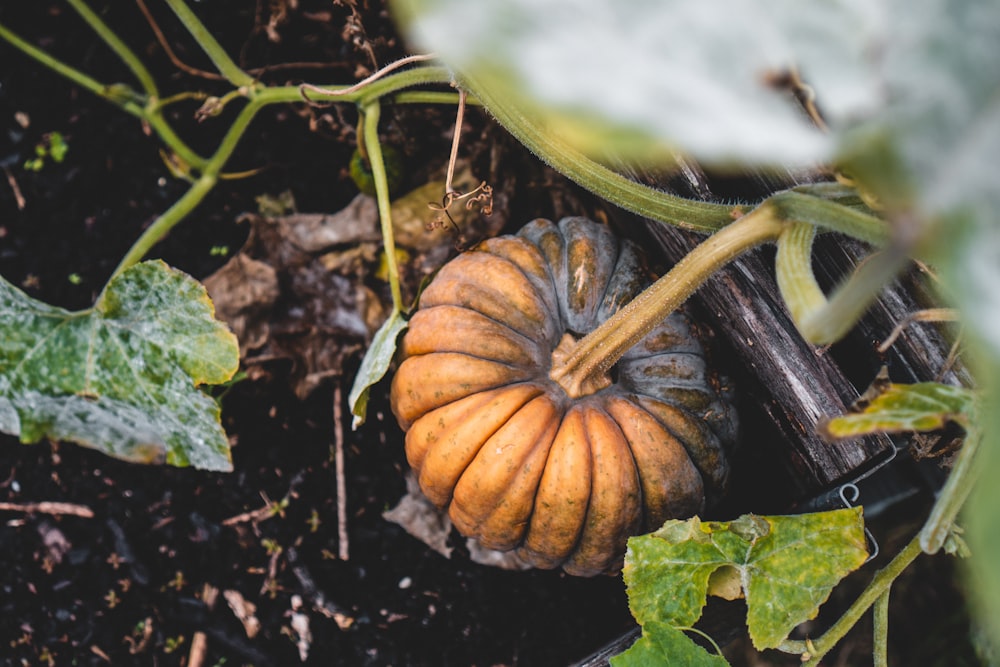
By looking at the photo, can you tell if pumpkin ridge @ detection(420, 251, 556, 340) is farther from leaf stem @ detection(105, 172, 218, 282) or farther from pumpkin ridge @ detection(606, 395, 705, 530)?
leaf stem @ detection(105, 172, 218, 282)

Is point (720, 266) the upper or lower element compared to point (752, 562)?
upper

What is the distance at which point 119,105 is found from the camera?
77.7 inches

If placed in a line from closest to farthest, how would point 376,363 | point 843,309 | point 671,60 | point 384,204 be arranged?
point 671,60 → point 843,309 → point 376,363 → point 384,204

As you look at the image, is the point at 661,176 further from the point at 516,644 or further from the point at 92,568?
the point at 92,568

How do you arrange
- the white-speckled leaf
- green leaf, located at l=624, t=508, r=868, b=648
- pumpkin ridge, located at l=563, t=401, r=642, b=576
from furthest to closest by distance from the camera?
pumpkin ridge, located at l=563, t=401, r=642, b=576 < green leaf, located at l=624, t=508, r=868, b=648 < the white-speckled leaf

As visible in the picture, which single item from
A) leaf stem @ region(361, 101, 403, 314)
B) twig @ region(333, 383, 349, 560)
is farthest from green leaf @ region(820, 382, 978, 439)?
twig @ region(333, 383, 349, 560)

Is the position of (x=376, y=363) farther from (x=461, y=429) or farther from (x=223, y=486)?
(x=223, y=486)

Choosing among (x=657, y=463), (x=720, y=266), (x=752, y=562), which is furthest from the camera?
(x=657, y=463)

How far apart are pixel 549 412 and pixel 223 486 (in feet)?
3.18

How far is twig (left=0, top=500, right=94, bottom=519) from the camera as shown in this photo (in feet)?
6.45

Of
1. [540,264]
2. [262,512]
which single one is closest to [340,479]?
[262,512]

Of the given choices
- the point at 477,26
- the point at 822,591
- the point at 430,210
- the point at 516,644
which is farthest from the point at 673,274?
the point at 516,644

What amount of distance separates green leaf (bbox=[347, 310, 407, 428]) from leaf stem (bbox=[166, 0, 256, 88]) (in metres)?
0.64

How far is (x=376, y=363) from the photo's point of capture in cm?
147
